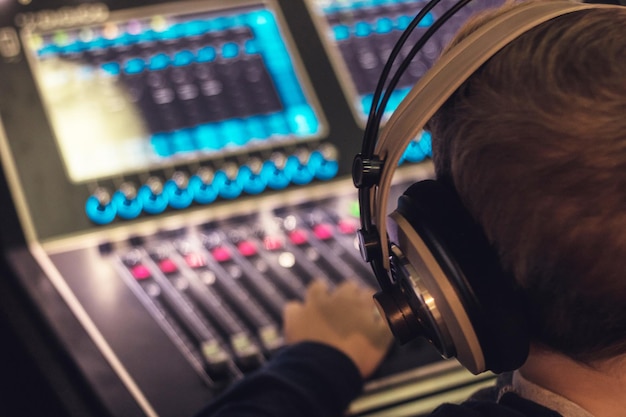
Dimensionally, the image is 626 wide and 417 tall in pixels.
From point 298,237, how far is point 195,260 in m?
0.14

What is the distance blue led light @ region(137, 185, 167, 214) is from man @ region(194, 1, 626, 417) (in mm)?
506

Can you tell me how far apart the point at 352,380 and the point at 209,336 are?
0.57ft

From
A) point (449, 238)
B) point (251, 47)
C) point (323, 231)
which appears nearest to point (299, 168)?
point (323, 231)

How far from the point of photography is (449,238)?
0.67m

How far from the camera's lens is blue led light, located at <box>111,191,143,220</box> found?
1131 millimetres

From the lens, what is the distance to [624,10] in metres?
0.70

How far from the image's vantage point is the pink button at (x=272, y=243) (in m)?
1.13

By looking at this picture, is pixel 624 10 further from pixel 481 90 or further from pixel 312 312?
pixel 312 312

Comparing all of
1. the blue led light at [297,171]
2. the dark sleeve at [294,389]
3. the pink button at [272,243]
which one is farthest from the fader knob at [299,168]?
the dark sleeve at [294,389]

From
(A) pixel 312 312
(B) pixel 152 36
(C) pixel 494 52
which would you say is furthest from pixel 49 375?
(C) pixel 494 52

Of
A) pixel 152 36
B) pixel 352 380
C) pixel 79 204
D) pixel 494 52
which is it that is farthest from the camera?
pixel 152 36

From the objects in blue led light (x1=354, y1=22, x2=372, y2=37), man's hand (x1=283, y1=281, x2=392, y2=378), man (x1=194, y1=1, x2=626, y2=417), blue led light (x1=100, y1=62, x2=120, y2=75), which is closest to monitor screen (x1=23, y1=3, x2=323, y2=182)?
blue led light (x1=100, y1=62, x2=120, y2=75)

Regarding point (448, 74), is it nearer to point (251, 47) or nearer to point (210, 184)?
point (210, 184)

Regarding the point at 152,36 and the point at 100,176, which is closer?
the point at 100,176
